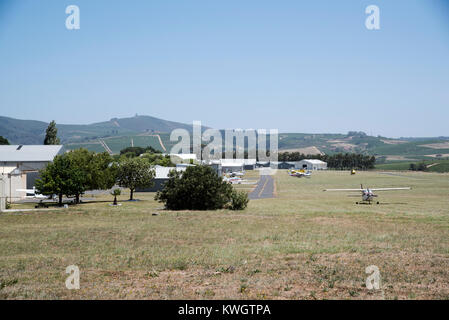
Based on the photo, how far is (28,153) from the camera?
83312 mm

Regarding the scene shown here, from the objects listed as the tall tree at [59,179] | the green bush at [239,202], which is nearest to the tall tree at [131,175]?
the tall tree at [59,179]

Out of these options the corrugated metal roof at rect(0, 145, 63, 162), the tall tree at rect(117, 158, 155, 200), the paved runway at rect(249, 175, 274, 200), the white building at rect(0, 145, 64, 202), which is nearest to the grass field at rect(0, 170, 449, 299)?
the tall tree at rect(117, 158, 155, 200)

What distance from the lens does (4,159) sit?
80.8 metres

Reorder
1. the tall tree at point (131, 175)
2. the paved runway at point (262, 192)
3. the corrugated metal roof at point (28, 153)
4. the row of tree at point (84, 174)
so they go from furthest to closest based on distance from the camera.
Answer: the corrugated metal roof at point (28, 153), the paved runway at point (262, 192), the tall tree at point (131, 175), the row of tree at point (84, 174)

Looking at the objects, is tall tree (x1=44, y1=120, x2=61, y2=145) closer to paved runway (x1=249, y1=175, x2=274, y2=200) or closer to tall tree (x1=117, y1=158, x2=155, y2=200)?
paved runway (x1=249, y1=175, x2=274, y2=200)

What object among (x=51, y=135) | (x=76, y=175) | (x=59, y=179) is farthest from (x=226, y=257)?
(x=51, y=135)

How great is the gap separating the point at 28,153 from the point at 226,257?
3154 inches

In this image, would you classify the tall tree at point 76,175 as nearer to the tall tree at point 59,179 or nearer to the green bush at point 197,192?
the tall tree at point 59,179

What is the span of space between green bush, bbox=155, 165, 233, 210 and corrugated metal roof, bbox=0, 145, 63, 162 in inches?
2055

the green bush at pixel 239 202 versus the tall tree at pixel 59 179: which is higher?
the tall tree at pixel 59 179

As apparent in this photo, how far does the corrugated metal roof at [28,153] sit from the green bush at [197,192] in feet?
171

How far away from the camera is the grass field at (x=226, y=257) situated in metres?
10.4
